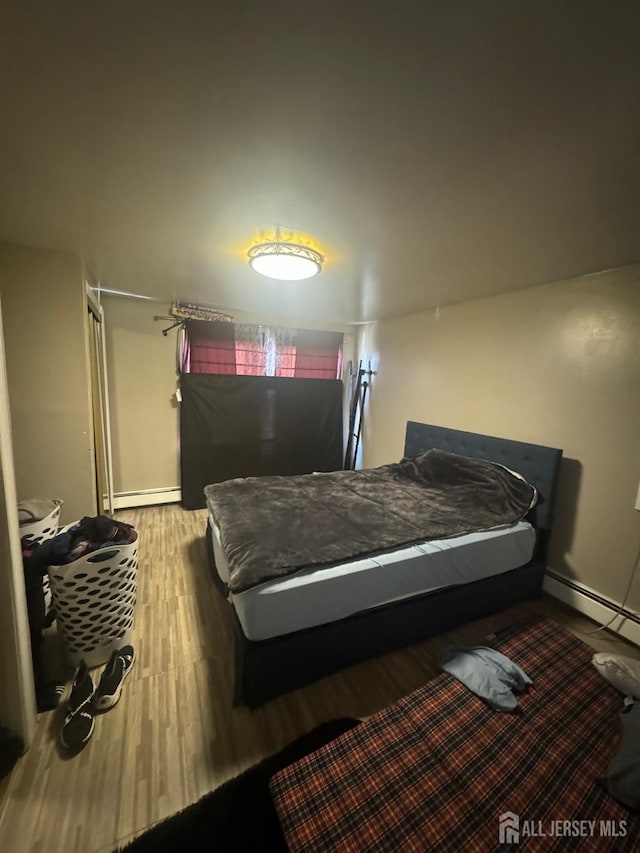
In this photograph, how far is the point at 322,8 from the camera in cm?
69

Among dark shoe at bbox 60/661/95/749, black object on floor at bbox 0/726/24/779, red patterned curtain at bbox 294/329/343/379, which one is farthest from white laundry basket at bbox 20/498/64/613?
red patterned curtain at bbox 294/329/343/379

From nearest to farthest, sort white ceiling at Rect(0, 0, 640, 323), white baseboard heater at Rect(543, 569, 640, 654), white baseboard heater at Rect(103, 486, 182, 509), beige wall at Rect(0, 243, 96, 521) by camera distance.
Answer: white ceiling at Rect(0, 0, 640, 323) < white baseboard heater at Rect(543, 569, 640, 654) < beige wall at Rect(0, 243, 96, 521) < white baseboard heater at Rect(103, 486, 182, 509)

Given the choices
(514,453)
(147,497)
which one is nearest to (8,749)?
(147,497)

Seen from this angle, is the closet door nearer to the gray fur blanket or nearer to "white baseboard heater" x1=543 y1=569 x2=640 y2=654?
the gray fur blanket

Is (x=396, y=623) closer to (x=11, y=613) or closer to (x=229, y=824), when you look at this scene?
(x=229, y=824)

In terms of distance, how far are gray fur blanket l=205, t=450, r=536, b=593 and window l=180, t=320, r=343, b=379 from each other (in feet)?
5.42

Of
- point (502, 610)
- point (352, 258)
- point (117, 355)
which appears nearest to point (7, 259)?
point (117, 355)

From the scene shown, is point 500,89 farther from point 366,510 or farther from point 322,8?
point 366,510

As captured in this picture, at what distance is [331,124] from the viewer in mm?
1009

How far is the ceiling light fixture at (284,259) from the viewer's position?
1.87 metres

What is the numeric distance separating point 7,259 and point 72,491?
1.59 meters

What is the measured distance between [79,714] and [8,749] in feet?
0.72

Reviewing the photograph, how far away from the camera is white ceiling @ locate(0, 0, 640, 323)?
73 cm

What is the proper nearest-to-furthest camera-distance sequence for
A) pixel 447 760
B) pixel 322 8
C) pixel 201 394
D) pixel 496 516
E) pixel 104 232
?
pixel 322 8, pixel 447 760, pixel 104 232, pixel 496 516, pixel 201 394
